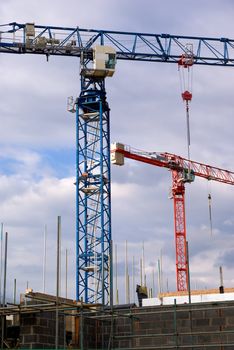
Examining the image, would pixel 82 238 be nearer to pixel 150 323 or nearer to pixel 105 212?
pixel 105 212

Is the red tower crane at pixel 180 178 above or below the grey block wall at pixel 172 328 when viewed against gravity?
above

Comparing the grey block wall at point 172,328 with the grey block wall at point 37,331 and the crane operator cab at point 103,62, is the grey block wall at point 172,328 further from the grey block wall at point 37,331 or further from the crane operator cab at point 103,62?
the crane operator cab at point 103,62

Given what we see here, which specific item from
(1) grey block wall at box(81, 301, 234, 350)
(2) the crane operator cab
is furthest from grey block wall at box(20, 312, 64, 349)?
(2) the crane operator cab

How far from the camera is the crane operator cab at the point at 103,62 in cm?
4906

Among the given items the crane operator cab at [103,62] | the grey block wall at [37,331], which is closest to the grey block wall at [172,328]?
the grey block wall at [37,331]

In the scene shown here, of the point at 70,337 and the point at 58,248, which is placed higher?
the point at 58,248

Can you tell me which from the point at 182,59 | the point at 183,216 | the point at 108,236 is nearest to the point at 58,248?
the point at 108,236

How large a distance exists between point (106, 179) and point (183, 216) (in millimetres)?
24502

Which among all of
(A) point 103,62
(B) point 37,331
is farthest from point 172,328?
(A) point 103,62

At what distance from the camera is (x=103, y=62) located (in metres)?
49.4

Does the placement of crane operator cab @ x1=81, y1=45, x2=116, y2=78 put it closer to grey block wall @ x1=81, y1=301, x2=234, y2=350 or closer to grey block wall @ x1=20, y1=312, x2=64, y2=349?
grey block wall @ x1=81, y1=301, x2=234, y2=350

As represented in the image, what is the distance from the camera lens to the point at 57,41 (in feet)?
159

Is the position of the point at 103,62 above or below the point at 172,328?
above

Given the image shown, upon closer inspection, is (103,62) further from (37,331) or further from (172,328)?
(37,331)
